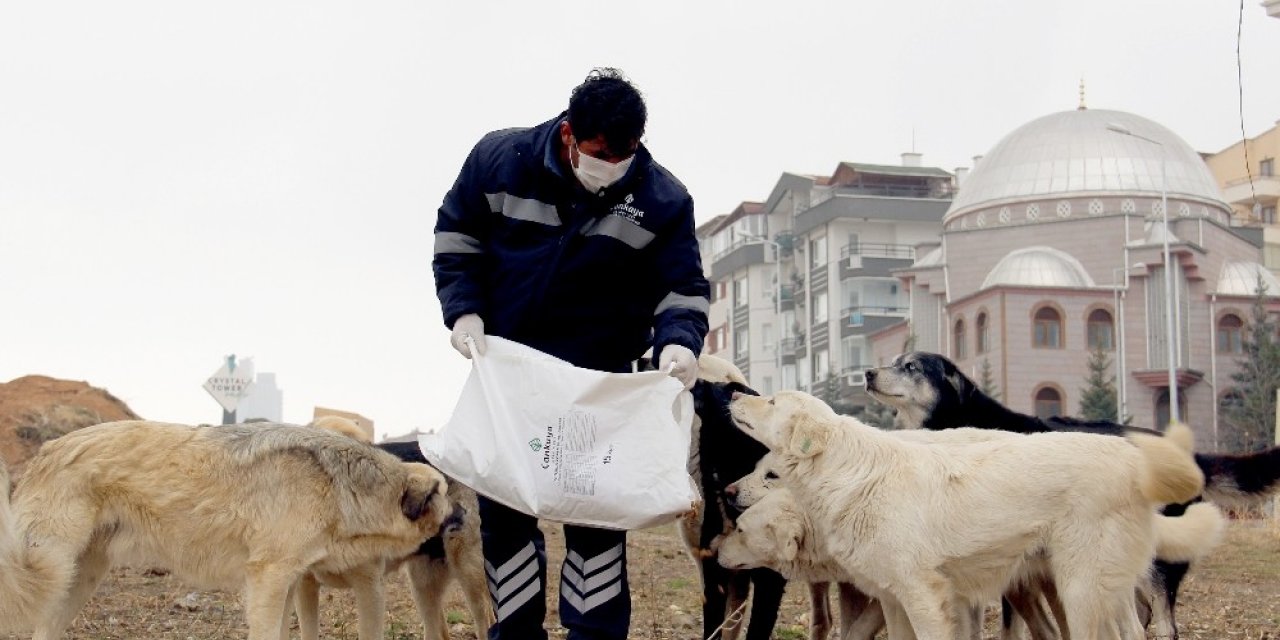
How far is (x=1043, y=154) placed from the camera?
7469 centimetres

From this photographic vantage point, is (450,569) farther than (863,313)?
No

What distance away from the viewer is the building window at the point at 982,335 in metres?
70.1

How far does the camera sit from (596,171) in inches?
237

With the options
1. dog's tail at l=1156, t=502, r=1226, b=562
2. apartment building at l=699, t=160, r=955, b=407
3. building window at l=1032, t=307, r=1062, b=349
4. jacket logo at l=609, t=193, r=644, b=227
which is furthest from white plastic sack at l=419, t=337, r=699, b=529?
apartment building at l=699, t=160, r=955, b=407

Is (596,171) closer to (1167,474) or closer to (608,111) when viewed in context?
(608,111)

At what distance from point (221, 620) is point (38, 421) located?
11818 mm

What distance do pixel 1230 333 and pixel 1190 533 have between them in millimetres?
67430

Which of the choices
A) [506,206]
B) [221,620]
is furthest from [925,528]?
[221,620]

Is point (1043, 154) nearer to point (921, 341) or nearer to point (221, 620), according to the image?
point (921, 341)

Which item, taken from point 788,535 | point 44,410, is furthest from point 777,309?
point 788,535

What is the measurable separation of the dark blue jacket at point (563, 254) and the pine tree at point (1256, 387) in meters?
57.2

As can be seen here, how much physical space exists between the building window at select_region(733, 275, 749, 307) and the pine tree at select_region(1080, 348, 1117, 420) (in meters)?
32.1

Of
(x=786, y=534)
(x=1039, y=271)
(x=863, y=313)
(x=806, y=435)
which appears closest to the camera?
(x=806, y=435)

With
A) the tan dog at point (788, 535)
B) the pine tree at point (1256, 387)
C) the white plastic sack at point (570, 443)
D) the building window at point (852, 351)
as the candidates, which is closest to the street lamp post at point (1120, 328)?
the pine tree at point (1256, 387)
